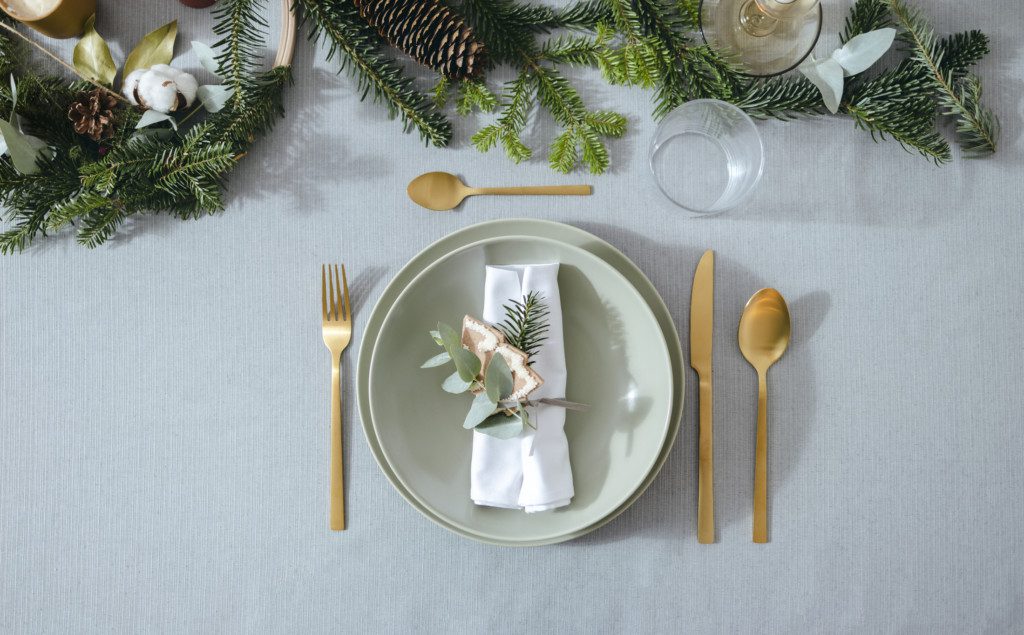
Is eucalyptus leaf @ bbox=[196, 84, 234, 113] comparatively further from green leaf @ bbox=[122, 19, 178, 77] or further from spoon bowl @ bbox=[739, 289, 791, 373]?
spoon bowl @ bbox=[739, 289, 791, 373]

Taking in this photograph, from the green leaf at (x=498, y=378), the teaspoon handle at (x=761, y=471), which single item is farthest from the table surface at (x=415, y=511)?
the green leaf at (x=498, y=378)

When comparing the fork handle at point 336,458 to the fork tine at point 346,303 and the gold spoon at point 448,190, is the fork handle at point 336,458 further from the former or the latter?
the gold spoon at point 448,190

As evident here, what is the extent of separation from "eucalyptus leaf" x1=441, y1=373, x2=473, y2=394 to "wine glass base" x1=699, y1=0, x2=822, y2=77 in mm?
515

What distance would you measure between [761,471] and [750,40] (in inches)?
21.2

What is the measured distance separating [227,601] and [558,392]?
51cm

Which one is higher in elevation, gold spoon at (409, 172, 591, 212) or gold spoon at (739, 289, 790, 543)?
gold spoon at (409, 172, 591, 212)

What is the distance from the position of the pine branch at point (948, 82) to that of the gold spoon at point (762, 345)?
319 millimetres

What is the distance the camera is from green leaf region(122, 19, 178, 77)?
0.77 metres

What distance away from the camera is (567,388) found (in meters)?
0.74

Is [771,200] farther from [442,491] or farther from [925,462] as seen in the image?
[442,491]

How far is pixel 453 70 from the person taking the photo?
0.74 m

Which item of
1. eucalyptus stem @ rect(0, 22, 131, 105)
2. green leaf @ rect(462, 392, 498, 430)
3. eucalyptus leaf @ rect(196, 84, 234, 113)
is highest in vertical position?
eucalyptus stem @ rect(0, 22, 131, 105)

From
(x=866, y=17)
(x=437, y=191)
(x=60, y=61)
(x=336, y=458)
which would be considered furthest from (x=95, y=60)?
(x=866, y=17)

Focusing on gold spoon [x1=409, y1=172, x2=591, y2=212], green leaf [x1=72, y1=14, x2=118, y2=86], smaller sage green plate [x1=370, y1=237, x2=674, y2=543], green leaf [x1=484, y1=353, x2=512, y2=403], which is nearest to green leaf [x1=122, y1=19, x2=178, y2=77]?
green leaf [x1=72, y1=14, x2=118, y2=86]
